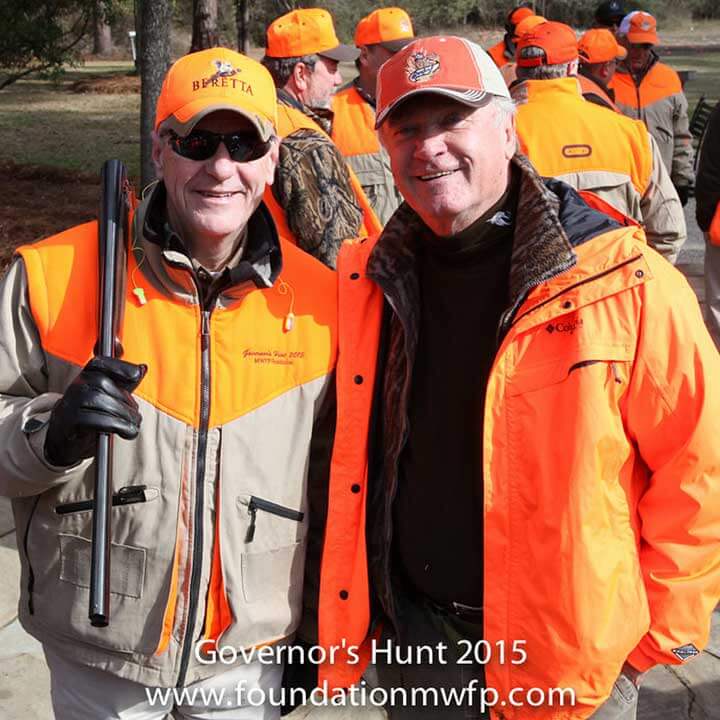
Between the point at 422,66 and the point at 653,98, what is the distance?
6.18 meters

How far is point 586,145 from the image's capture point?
509 centimetres

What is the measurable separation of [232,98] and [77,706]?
1541 millimetres

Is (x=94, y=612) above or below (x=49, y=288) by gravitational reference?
below

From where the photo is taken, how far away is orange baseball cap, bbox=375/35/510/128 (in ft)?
7.80

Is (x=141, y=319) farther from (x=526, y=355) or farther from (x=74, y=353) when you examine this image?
(x=526, y=355)

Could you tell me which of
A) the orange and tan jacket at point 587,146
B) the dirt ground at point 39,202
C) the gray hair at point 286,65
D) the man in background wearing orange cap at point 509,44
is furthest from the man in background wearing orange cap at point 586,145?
the dirt ground at point 39,202

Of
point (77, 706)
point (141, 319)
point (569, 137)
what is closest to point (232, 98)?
point (141, 319)

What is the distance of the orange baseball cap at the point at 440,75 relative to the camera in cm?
238

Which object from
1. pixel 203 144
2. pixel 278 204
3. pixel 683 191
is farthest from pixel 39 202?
pixel 203 144

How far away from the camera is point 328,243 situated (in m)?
3.77

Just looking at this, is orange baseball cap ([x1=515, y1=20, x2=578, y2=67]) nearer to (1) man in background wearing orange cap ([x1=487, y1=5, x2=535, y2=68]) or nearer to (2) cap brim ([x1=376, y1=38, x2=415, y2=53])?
(2) cap brim ([x1=376, y1=38, x2=415, y2=53])

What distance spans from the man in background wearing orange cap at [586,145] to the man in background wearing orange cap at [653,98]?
2.80 m

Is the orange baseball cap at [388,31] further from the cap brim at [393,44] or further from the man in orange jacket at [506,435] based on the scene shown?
the man in orange jacket at [506,435]

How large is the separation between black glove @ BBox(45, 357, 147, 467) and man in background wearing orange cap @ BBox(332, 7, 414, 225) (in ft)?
11.5
